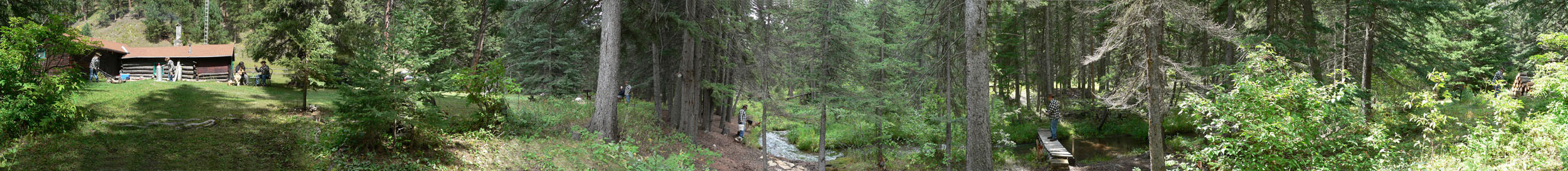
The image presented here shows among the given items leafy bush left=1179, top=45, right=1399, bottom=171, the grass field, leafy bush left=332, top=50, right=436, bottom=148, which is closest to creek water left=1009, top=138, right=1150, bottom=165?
the grass field

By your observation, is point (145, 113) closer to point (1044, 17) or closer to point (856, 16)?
point (856, 16)

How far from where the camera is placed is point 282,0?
19.7 m

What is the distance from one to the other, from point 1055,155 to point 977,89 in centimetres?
545

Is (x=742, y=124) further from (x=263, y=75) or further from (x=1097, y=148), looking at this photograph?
(x=263, y=75)

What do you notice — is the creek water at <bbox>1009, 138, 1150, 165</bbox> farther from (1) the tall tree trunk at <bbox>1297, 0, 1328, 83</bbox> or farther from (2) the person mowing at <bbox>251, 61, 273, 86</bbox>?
(2) the person mowing at <bbox>251, 61, 273, 86</bbox>

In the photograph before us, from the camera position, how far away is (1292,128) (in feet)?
22.3

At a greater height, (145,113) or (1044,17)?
(1044,17)

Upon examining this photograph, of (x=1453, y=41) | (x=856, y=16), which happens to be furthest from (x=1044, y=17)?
(x=1453, y=41)

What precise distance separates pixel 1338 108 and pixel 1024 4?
22229 millimetres

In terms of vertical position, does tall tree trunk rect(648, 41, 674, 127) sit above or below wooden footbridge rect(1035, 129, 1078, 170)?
above

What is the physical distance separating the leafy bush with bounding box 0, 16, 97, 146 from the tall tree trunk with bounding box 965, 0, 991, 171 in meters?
14.3

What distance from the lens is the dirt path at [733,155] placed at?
18984 millimetres

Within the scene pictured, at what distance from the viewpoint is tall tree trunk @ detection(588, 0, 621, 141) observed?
44.0 ft

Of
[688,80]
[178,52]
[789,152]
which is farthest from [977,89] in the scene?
[178,52]
